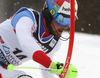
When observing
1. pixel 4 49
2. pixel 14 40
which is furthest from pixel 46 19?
pixel 4 49

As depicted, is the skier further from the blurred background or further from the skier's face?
the blurred background

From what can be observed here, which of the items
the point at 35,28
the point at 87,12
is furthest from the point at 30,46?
the point at 87,12

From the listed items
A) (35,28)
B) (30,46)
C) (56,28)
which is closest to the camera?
(30,46)

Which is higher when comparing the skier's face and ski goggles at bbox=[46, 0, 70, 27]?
ski goggles at bbox=[46, 0, 70, 27]

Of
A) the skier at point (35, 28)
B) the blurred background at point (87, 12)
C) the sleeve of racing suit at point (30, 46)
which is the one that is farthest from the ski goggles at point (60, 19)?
the blurred background at point (87, 12)

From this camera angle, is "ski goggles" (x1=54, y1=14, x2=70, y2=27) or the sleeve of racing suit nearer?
the sleeve of racing suit

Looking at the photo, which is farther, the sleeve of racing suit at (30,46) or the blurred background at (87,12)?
the blurred background at (87,12)

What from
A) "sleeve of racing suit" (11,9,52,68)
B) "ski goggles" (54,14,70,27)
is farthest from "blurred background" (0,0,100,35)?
"sleeve of racing suit" (11,9,52,68)

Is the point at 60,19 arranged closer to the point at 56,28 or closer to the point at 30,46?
the point at 56,28

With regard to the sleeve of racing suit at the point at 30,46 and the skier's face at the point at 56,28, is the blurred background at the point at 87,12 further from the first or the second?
the sleeve of racing suit at the point at 30,46

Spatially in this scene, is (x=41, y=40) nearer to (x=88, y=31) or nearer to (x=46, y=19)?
(x=46, y=19)

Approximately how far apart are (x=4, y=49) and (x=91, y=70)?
2953 millimetres

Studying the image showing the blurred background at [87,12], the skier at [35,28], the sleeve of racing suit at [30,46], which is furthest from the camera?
the blurred background at [87,12]

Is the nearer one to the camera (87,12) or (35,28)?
(35,28)
